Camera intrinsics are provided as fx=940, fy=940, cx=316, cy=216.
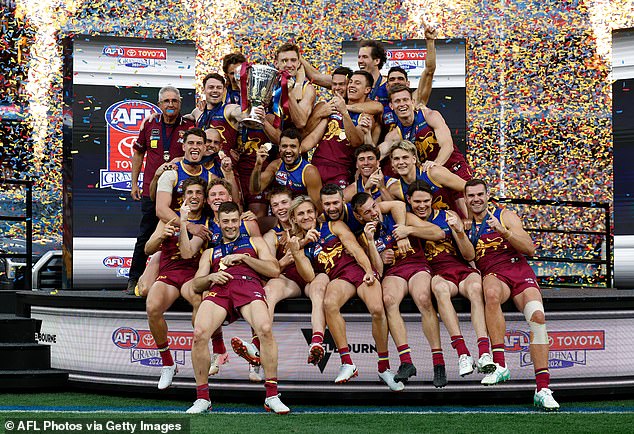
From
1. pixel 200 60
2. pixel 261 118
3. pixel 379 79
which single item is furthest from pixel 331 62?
pixel 261 118

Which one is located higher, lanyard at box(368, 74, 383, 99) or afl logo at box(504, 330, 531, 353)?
lanyard at box(368, 74, 383, 99)

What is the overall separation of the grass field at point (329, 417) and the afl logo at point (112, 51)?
3.83 meters

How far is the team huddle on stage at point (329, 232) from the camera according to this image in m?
5.94

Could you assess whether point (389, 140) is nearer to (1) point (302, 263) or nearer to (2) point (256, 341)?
(1) point (302, 263)

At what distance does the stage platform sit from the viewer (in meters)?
6.25

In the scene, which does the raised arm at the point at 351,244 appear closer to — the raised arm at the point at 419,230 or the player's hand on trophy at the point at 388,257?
the player's hand on trophy at the point at 388,257

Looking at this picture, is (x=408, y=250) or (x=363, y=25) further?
(x=363, y=25)

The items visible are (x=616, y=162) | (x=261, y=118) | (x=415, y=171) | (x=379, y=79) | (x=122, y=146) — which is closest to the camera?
(x=261, y=118)

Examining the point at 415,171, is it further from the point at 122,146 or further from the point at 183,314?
the point at 122,146

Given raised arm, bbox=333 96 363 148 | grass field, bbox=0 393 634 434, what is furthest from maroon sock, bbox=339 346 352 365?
raised arm, bbox=333 96 363 148

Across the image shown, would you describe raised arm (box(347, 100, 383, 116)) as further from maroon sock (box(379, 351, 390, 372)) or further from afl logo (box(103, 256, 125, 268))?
afl logo (box(103, 256, 125, 268))

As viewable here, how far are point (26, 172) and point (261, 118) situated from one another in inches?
370

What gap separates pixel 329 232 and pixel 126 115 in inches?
143

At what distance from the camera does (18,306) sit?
291 inches
